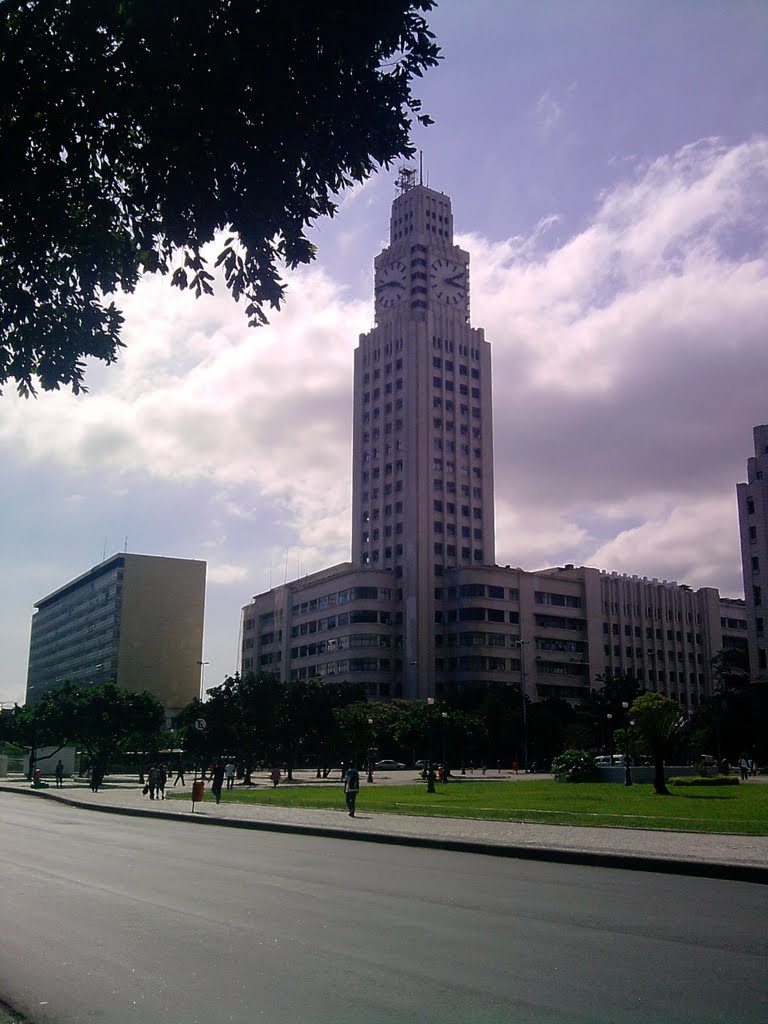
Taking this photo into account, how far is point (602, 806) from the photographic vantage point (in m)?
32.4

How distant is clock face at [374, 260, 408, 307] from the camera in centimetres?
14188

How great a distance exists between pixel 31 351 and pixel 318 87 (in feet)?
13.6

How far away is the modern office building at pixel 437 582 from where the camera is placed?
125 m

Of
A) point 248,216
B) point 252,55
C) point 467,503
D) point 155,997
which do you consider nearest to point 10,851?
point 155,997

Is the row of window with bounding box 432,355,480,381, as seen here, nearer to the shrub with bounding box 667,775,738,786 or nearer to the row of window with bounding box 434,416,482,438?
the row of window with bounding box 434,416,482,438

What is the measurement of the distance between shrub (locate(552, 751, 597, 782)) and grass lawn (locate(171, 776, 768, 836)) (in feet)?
25.5

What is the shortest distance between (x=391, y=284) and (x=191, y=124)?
139 metres

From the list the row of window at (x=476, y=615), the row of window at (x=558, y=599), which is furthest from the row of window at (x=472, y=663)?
the row of window at (x=558, y=599)

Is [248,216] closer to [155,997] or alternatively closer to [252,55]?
[252,55]

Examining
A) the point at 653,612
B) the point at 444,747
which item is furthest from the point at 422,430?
the point at 444,747

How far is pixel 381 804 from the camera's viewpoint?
36.0 m

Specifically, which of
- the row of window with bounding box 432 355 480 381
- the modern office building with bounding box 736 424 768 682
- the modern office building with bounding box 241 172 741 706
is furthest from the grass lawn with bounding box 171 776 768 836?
the row of window with bounding box 432 355 480 381

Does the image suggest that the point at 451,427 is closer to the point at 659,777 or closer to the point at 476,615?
the point at 476,615

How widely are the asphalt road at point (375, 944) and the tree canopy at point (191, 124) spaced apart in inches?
245
